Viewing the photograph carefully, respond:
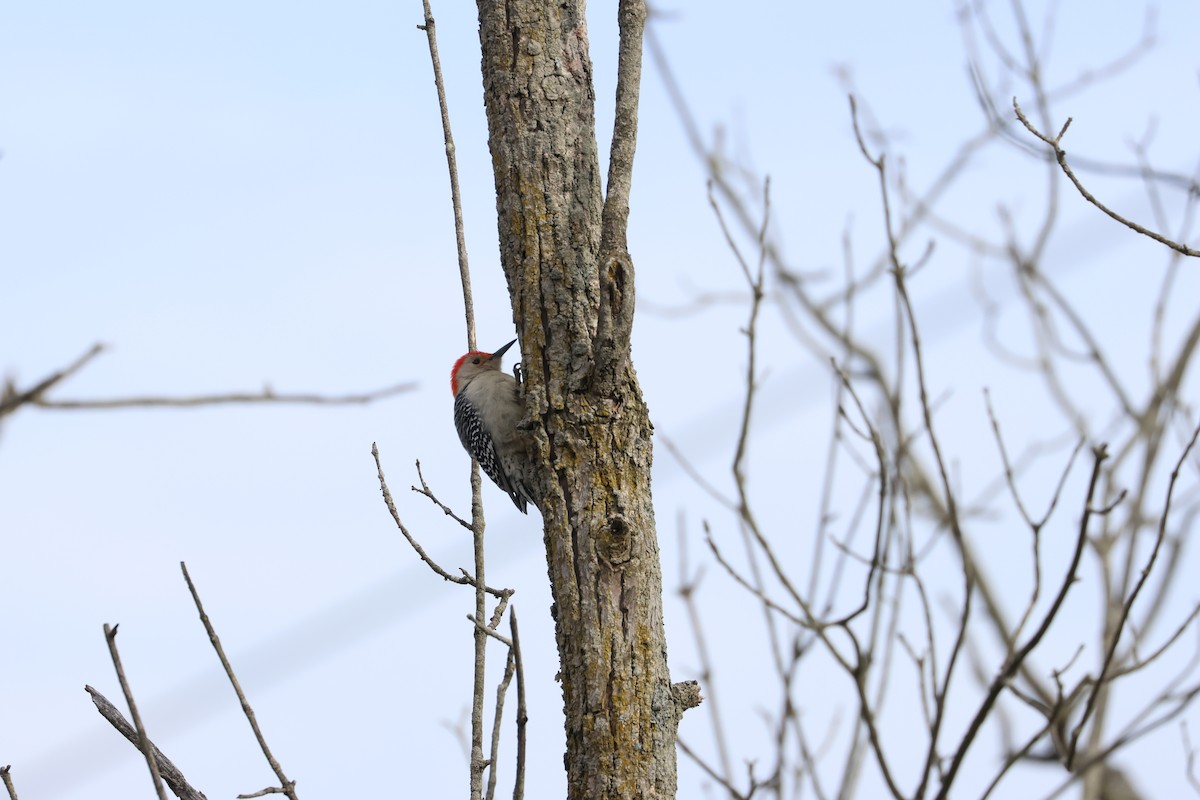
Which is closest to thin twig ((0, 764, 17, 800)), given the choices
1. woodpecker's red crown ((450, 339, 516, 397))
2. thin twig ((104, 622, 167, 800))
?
thin twig ((104, 622, 167, 800))

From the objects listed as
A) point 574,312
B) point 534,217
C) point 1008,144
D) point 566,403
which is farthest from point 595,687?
point 1008,144

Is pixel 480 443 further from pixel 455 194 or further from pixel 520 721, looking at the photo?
pixel 520 721

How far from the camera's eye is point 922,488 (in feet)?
19.3

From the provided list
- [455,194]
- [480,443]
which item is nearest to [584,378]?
[455,194]

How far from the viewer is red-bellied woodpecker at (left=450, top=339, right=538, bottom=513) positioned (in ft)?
17.0

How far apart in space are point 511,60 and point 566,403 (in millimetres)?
1095

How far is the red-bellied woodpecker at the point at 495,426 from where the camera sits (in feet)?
17.0

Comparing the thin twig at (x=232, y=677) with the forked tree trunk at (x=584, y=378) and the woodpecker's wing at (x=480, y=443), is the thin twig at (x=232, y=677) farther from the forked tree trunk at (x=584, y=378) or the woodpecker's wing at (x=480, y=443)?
the woodpecker's wing at (x=480, y=443)

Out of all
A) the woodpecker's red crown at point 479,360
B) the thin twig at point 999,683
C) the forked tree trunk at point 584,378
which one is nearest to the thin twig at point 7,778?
the forked tree trunk at point 584,378

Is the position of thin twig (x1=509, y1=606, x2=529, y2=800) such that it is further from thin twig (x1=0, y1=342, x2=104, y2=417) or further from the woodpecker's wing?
the woodpecker's wing

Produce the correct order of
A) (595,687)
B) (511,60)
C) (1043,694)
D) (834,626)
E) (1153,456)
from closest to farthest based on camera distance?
(595,687) → (511,60) → (834,626) → (1153,456) → (1043,694)

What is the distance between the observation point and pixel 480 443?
567 cm

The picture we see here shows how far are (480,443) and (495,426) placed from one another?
0.26 metres

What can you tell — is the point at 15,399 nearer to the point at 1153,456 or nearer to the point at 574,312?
the point at 574,312
